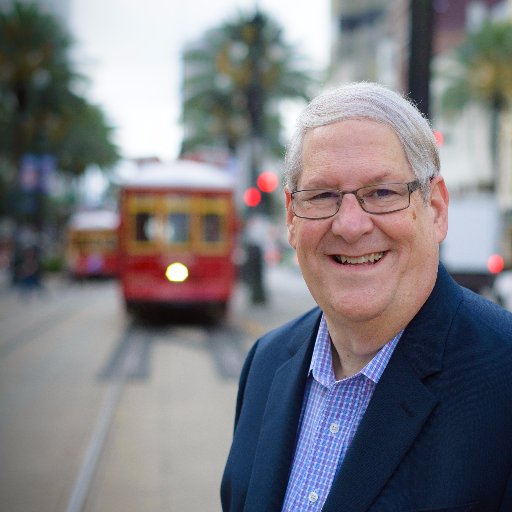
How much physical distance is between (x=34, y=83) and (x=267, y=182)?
1594cm

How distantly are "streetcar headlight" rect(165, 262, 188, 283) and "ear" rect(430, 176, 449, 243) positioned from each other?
42.4ft

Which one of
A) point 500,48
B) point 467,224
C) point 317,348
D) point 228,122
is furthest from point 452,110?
point 317,348

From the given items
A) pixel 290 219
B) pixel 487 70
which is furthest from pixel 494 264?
pixel 290 219

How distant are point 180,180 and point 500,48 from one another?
65.0 feet

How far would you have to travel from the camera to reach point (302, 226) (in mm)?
1737

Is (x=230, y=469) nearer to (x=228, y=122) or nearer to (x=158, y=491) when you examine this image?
(x=158, y=491)

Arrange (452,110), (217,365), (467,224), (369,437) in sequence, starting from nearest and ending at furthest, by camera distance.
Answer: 1. (369,437)
2. (217,365)
3. (467,224)
4. (452,110)

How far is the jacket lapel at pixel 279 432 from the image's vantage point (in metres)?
1.75

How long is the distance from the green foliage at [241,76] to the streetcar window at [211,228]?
678 centimetres

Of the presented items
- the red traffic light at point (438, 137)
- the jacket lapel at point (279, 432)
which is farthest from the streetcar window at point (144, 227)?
the jacket lapel at point (279, 432)

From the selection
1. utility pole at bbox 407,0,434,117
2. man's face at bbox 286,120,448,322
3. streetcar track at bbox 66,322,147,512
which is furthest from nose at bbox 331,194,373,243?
utility pole at bbox 407,0,434,117

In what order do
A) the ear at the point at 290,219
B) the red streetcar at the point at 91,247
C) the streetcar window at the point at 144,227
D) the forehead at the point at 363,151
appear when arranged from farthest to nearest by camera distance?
the red streetcar at the point at 91,247, the streetcar window at the point at 144,227, the ear at the point at 290,219, the forehead at the point at 363,151

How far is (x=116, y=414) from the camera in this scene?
7.43m

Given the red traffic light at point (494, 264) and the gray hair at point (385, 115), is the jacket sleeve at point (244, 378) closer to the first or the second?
the gray hair at point (385, 115)
